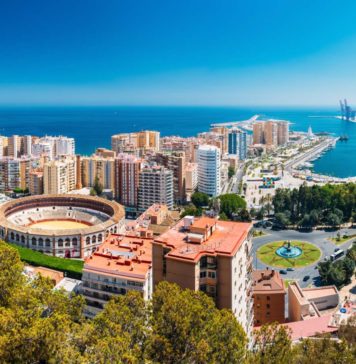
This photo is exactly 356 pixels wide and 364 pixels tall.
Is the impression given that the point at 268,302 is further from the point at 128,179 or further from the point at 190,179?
the point at 190,179

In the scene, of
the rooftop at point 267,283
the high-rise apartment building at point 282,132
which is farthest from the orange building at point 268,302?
the high-rise apartment building at point 282,132

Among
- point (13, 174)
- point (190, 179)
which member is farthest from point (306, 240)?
point (13, 174)

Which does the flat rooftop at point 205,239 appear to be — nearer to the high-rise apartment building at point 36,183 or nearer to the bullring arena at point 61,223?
the bullring arena at point 61,223

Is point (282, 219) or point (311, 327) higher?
point (282, 219)

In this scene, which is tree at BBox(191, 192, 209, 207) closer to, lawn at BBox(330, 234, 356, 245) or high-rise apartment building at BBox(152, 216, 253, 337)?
lawn at BBox(330, 234, 356, 245)

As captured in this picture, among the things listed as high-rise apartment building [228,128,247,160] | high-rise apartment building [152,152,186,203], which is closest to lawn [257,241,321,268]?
high-rise apartment building [152,152,186,203]

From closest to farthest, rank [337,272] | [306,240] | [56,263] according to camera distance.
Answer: [337,272], [56,263], [306,240]

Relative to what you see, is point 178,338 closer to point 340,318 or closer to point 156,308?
point 156,308
